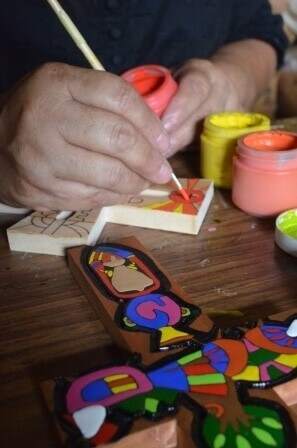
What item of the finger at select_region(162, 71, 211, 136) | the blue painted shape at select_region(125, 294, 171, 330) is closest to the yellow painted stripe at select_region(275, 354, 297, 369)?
the blue painted shape at select_region(125, 294, 171, 330)

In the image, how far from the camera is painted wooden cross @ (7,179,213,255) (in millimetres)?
636

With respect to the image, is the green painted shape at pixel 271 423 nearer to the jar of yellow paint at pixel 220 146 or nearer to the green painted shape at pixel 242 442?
the green painted shape at pixel 242 442

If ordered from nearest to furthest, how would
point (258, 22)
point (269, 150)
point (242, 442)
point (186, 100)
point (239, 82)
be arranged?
point (242, 442)
point (269, 150)
point (186, 100)
point (239, 82)
point (258, 22)

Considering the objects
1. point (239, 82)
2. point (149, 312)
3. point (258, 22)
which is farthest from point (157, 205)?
point (258, 22)

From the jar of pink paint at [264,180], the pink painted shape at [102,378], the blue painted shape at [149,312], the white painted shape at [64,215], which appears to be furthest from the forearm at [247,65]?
the pink painted shape at [102,378]

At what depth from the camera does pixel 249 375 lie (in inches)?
16.5

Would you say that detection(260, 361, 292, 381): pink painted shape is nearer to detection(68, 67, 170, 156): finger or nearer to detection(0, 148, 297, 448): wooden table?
detection(0, 148, 297, 448): wooden table

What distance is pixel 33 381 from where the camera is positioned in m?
0.46

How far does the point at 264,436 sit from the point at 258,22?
1049 millimetres

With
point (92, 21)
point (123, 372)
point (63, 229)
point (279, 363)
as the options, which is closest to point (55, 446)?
point (123, 372)

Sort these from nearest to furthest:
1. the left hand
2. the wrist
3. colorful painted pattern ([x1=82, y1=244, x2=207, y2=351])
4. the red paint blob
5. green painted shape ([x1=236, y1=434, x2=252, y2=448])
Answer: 1. green painted shape ([x1=236, y1=434, x2=252, y2=448])
2. colorful painted pattern ([x1=82, y1=244, x2=207, y2=351])
3. the red paint blob
4. the left hand
5. the wrist

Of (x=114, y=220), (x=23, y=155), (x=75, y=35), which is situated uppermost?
(x=75, y=35)

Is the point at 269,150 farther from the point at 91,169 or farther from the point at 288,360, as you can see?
the point at 288,360

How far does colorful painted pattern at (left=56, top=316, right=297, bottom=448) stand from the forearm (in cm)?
67
